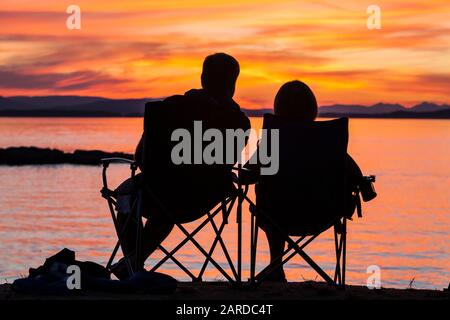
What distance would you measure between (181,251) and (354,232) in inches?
220

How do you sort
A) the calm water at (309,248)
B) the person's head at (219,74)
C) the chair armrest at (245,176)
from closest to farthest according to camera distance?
the chair armrest at (245,176), the person's head at (219,74), the calm water at (309,248)

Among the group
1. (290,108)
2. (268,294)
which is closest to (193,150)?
(290,108)

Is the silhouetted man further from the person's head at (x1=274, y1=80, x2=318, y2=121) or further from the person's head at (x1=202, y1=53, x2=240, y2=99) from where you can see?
the person's head at (x1=274, y1=80, x2=318, y2=121)

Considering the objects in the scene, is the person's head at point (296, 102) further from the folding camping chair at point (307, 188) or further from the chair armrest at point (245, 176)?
the chair armrest at point (245, 176)

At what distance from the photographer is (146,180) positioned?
5.68 metres

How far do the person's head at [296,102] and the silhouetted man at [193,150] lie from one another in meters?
0.37

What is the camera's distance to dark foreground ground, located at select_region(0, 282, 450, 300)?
5.02 metres

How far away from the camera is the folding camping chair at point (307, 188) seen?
18.8ft

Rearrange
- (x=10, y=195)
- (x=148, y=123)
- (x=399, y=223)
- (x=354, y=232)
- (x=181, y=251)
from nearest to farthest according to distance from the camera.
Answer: (x=148, y=123)
(x=181, y=251)
(x=354, y=232)
(x=399, y=223)
(x=10, y=195)

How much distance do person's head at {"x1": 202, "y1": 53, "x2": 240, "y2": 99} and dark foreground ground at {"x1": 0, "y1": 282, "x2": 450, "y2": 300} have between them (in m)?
1.09

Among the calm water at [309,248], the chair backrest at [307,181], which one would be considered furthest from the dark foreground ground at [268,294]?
the calm water at [309,248]

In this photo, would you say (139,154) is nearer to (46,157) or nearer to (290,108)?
(290,108)
